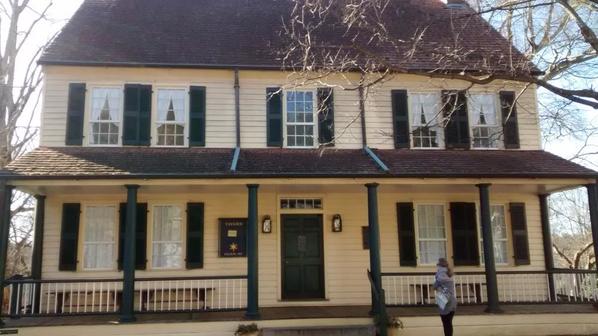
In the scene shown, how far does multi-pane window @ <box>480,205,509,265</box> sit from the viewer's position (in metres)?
12.7

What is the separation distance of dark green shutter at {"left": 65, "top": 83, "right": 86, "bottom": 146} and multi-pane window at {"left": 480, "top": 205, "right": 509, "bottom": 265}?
9.96m

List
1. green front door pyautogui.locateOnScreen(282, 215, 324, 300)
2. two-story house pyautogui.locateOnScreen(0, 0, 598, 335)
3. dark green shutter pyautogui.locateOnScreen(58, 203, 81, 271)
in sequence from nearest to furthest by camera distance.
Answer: two-story house pyautogui.locateOnScreen(0, 0, 598, 335) < dark green shutter pyautogui.locateOnScreen(58, 203, 81, 271) < green front door pyautogui.locateOnScreen(282, 215, 324, 300)

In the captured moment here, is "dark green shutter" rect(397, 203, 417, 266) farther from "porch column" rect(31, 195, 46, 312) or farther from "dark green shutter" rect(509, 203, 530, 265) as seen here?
"porch column" rect(31, 195, 46, 312)

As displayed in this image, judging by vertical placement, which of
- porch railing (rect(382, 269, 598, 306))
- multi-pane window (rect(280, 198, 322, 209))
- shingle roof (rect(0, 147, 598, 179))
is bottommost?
porch railing (rect(382, 269, 598, 306))

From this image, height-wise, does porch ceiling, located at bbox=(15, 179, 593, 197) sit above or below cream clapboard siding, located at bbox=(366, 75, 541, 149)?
below

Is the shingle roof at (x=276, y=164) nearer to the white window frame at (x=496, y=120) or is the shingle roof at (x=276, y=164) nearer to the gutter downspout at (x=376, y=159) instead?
the gutter downspout at (x=376, y=159)

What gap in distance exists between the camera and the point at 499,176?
11.1 m

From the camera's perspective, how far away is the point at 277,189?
12.4m

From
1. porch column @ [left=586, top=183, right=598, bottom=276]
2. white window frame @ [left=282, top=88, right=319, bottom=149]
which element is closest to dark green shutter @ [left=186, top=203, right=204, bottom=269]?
white window frame @ [left=282, top=88, right=319, bottom=149]

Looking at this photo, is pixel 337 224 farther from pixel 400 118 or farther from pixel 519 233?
pixel 519 233

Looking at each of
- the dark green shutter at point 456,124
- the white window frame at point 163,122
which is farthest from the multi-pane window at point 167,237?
the dark green shutter at point 456,124

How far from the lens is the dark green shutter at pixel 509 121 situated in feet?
43.0

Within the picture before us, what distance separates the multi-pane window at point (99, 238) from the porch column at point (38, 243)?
2.99ft

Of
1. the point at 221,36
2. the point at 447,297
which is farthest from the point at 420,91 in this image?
the point at 447,297
